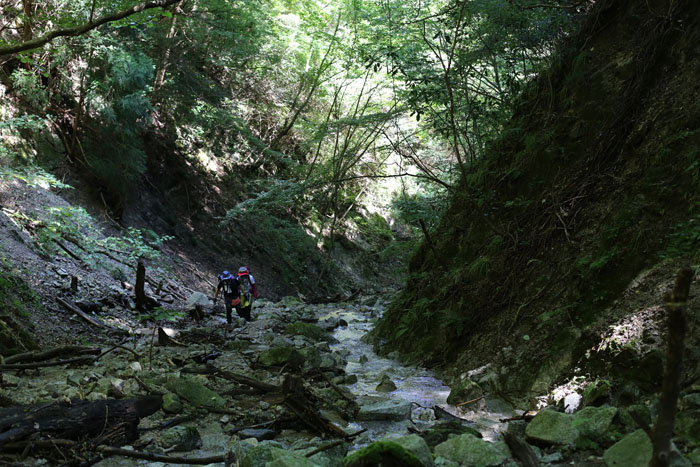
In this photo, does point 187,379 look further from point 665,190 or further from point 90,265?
point 90,265

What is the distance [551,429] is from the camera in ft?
10.4

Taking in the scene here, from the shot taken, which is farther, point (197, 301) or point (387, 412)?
point (197, 301)

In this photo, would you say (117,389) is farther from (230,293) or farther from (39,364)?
(230,293)

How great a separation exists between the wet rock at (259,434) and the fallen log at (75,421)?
819mm

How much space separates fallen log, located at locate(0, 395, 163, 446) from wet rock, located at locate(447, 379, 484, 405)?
2.89 meters

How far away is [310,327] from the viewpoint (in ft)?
28.7

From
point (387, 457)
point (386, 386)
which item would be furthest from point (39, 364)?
point (387, 457)

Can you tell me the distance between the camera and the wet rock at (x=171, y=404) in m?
4.21

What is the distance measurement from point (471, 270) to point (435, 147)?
39.9 feet

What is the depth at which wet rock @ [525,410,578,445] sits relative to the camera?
3.04 m

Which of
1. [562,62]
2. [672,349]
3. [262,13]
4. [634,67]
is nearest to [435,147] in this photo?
[262,13]

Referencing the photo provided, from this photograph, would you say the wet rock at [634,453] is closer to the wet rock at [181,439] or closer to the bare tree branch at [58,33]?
the wet rock at [181,439]

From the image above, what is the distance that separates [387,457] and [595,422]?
1.41m

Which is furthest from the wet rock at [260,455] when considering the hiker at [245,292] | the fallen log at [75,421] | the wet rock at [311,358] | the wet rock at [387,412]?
the hiker at [245,292]
